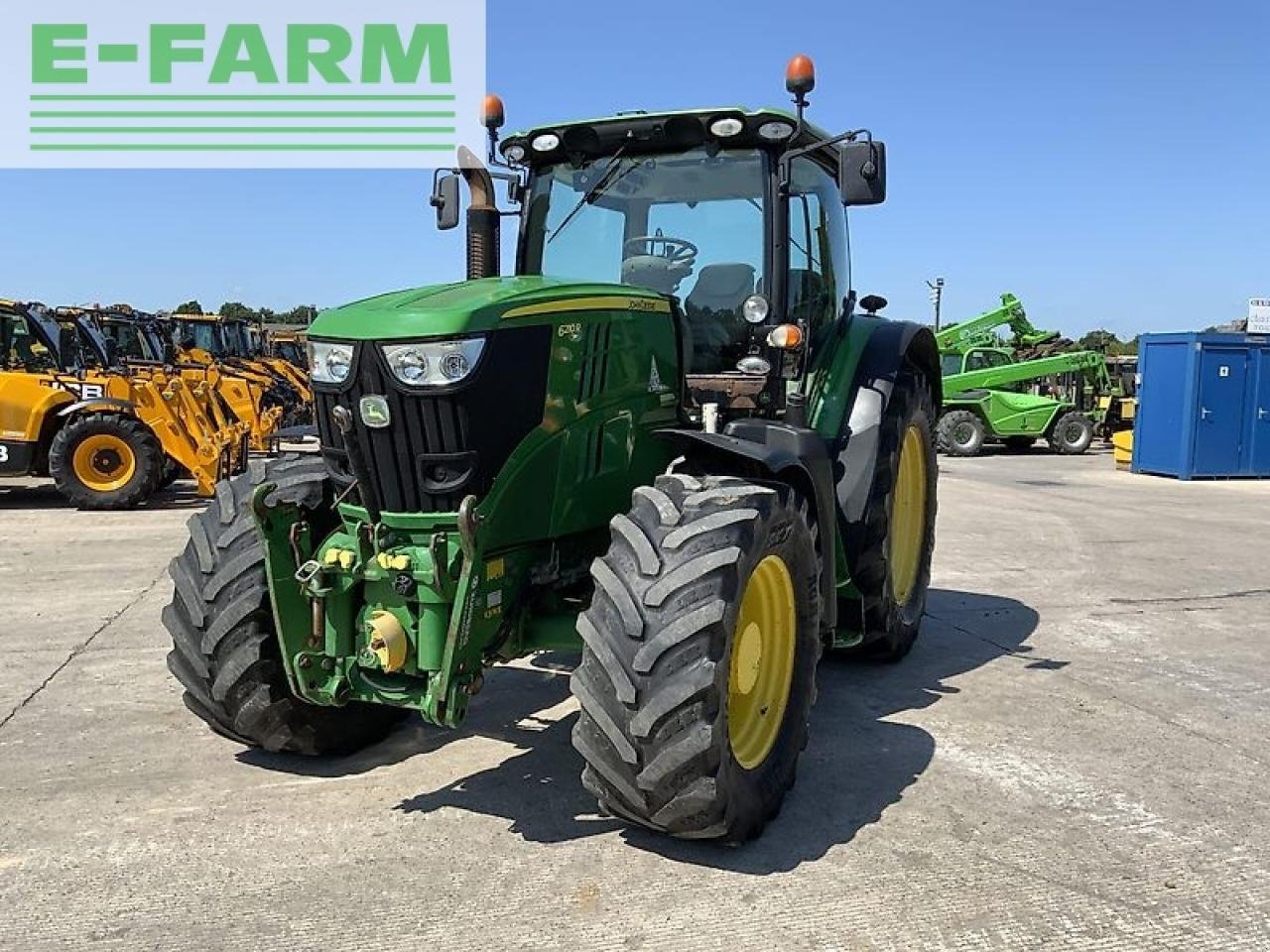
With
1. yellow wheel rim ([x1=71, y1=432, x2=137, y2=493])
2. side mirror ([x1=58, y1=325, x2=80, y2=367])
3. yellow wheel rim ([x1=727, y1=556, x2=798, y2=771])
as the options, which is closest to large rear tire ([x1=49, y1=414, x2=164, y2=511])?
yellow wheel rim ([x1=71, y1=432, x2=137, y2=493])

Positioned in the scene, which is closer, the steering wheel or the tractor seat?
the tractor seat

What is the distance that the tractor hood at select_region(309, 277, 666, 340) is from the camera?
327cm

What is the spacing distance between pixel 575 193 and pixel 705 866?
9.71ft

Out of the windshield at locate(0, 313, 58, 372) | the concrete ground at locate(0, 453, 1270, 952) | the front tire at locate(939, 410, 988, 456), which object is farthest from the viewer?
the front tire at locate(939, 410, 988, 456)

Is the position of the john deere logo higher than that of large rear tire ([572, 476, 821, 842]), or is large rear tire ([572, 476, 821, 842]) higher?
the john deere logo

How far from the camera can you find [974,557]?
9180mm

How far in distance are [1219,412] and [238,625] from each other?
17.7 m

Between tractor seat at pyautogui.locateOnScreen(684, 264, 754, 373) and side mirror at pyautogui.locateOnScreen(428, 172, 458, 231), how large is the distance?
1.21 meters

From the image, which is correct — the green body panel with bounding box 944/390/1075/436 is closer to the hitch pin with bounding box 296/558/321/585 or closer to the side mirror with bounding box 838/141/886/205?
the side mirror with bounding box 838/141/886/205

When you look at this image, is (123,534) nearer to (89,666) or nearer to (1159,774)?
(89,666)

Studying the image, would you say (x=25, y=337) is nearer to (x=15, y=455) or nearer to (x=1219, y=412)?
(x=15, y=455)

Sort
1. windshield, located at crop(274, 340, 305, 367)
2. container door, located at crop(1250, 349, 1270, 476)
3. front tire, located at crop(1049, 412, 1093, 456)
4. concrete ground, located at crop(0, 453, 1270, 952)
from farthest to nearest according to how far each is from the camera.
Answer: windshield, located at crop(274, 340, 305, 367) → front tire, located at crop(1049, 412, 1093, 456) → container door, located at crop(1250, 349, 1270, 476) → concrete ground, located at crop(0, 453, 1270, 952)

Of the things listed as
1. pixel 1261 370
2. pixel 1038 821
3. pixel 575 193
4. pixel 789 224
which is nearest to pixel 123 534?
pixel 575 193

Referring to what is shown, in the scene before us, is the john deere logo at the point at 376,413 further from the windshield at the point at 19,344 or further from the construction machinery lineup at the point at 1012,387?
the construction machinery lineup at the point at 1012,387
